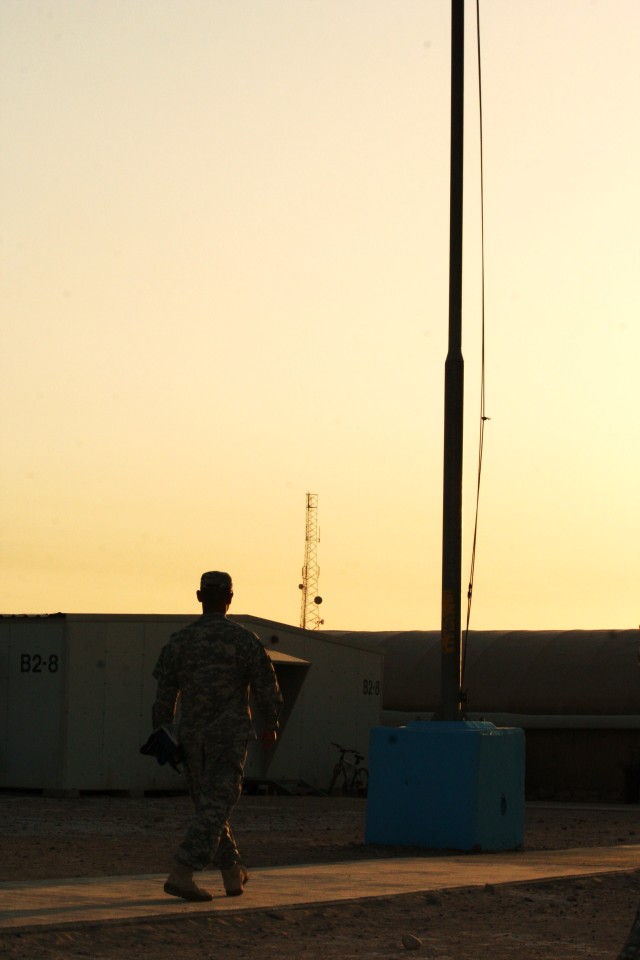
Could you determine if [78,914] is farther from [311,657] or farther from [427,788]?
[311,657]

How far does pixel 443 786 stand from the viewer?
14.1m

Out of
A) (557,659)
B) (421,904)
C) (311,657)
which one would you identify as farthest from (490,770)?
(557,659)

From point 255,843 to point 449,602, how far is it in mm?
3388

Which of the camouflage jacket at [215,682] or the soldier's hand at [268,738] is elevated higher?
the camouflage jacket at [215,682]

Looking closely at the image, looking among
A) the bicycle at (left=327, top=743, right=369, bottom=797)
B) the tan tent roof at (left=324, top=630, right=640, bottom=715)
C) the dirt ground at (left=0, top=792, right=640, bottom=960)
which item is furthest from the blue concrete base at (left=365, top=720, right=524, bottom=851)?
the tan tent roof at (left=324, top=630, right=640, bottom=715)

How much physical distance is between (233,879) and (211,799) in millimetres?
648

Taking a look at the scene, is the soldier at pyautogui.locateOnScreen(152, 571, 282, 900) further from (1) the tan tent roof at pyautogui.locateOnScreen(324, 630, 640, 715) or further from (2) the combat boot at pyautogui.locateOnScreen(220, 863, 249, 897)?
(1) the tan tent roof at pyautogui.locateOnScreen(324, 630, 640, 715)

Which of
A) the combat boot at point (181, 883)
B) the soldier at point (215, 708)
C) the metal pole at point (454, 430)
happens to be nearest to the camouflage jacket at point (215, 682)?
the soldier at point (215, 708)

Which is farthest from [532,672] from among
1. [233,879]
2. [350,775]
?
[233,879]

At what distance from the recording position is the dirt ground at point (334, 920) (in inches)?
310

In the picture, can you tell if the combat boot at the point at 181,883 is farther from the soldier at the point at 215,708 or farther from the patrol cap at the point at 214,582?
the patrol cap at the point at 214,582

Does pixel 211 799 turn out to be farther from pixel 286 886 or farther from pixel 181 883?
pixel 286 886

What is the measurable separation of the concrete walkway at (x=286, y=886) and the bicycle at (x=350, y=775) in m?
16.4

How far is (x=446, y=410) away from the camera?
14844mm
